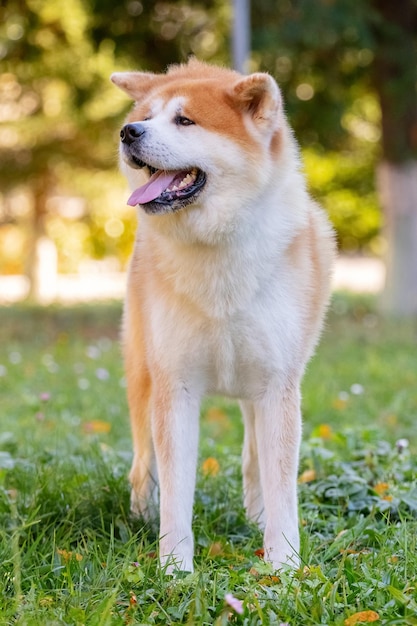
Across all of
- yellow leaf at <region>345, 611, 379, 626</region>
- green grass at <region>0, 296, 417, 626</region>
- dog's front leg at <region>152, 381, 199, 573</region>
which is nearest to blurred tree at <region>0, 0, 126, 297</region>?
green grass at <region>0, 296, 417, 626</region>

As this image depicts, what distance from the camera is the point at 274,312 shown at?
3.00 meters

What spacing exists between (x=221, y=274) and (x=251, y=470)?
→ 959mm

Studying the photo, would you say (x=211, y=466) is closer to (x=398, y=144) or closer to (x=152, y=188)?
(x=152, y=188)

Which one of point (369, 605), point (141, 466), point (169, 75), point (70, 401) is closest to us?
point (369, 605)

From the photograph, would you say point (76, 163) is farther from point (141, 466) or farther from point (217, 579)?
point (217, 579)

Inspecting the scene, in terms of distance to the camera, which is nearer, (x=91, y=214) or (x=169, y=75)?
(x=169, y=75)

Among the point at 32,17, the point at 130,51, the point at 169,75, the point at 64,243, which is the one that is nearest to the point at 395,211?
the point at 130,51

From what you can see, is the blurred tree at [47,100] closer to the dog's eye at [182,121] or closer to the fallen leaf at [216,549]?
the dog's eye at [182,121]

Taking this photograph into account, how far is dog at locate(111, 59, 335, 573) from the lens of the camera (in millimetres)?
2898

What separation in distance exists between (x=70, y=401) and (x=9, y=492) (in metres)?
2.40

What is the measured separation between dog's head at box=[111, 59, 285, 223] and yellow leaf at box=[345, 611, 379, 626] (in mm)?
1383

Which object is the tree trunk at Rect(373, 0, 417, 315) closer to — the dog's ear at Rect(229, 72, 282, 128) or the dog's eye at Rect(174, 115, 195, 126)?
the dog's ear at Rect(229, 72, 282, 128)

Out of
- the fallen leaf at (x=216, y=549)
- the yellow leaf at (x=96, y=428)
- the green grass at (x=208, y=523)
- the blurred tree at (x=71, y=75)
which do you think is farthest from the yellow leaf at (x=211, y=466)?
the blurred tree at (x=71, y=75)

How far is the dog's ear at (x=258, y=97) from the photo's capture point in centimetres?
288
